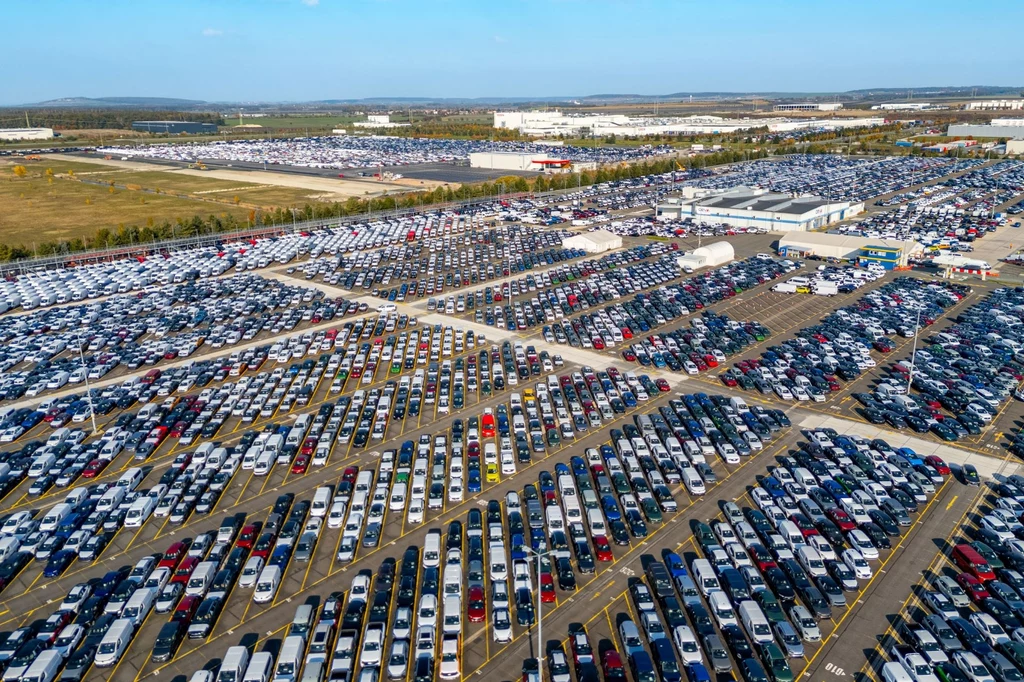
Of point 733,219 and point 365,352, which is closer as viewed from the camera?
point 365,352

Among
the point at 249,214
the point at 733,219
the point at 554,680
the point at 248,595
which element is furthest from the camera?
the point at 249,214

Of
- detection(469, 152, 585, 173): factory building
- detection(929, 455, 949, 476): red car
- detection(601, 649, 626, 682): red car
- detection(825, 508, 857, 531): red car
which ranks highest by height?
detection(469, 152, 585, 173): factory building

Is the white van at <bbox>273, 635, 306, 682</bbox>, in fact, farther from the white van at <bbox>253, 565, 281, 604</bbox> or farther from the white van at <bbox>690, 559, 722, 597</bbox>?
the white van at <bbox>690, 559, 722, 597</bbox>

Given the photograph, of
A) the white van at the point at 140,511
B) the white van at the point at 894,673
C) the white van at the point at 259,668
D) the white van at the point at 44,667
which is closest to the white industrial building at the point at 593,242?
the white van at the point at 140,511

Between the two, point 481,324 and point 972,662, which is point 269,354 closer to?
point 481,324

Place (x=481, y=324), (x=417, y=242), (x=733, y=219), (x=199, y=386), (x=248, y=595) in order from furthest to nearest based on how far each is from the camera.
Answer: (x=733, y=219) < (x=417, y=242) < (x=481, y=324) < (x=199, y=386) < (x=248, y=595)

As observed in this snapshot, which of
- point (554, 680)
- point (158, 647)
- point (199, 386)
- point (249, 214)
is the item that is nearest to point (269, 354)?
point (199, 386)

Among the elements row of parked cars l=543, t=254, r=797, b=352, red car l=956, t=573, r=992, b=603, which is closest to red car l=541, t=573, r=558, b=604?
red car l=956, t=573, r=992, b=603
